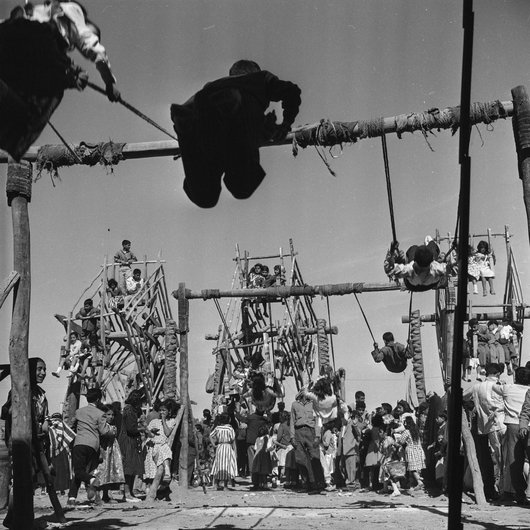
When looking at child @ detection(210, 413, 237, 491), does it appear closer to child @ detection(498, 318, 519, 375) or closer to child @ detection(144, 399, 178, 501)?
child @ detection(144, 399, 178, 501)

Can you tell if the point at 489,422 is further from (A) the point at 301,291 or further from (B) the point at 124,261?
(B) the point at 124,261

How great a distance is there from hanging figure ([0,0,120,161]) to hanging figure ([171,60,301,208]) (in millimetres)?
807

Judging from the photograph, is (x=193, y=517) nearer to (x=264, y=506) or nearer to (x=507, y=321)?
(x=264, y=506)

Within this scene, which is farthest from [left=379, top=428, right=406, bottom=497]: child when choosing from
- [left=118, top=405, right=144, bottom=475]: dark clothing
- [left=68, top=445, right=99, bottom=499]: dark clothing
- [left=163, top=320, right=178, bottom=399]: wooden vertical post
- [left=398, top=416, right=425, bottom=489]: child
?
[left=68, top=445, right=99, bottom=499]: dark clothing

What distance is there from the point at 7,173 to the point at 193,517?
4253 mm

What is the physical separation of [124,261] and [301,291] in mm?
8330

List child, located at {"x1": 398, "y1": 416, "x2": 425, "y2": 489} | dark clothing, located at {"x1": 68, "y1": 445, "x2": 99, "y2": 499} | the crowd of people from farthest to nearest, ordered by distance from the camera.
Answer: child, located at {"x1": 398, "y1": 416, "x2": 425, "y2": 489} < dark clothing, located at {"x1": 68, "y1": 445, "x2": 99, "y2": 499} < the crowd of people

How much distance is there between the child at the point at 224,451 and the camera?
13602mm

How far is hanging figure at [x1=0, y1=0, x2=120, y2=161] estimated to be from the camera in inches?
175

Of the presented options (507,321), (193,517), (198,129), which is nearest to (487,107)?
(198,129)

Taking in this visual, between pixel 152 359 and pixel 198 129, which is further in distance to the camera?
pixel 152 359

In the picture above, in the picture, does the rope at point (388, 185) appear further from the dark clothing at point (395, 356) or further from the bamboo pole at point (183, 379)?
the dark clothing at point (395, 356)

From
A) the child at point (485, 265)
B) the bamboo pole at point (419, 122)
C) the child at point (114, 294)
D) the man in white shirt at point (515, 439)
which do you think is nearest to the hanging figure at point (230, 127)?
the bamboo pole at point (419, 122)

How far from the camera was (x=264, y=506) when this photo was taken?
32.5 ft
